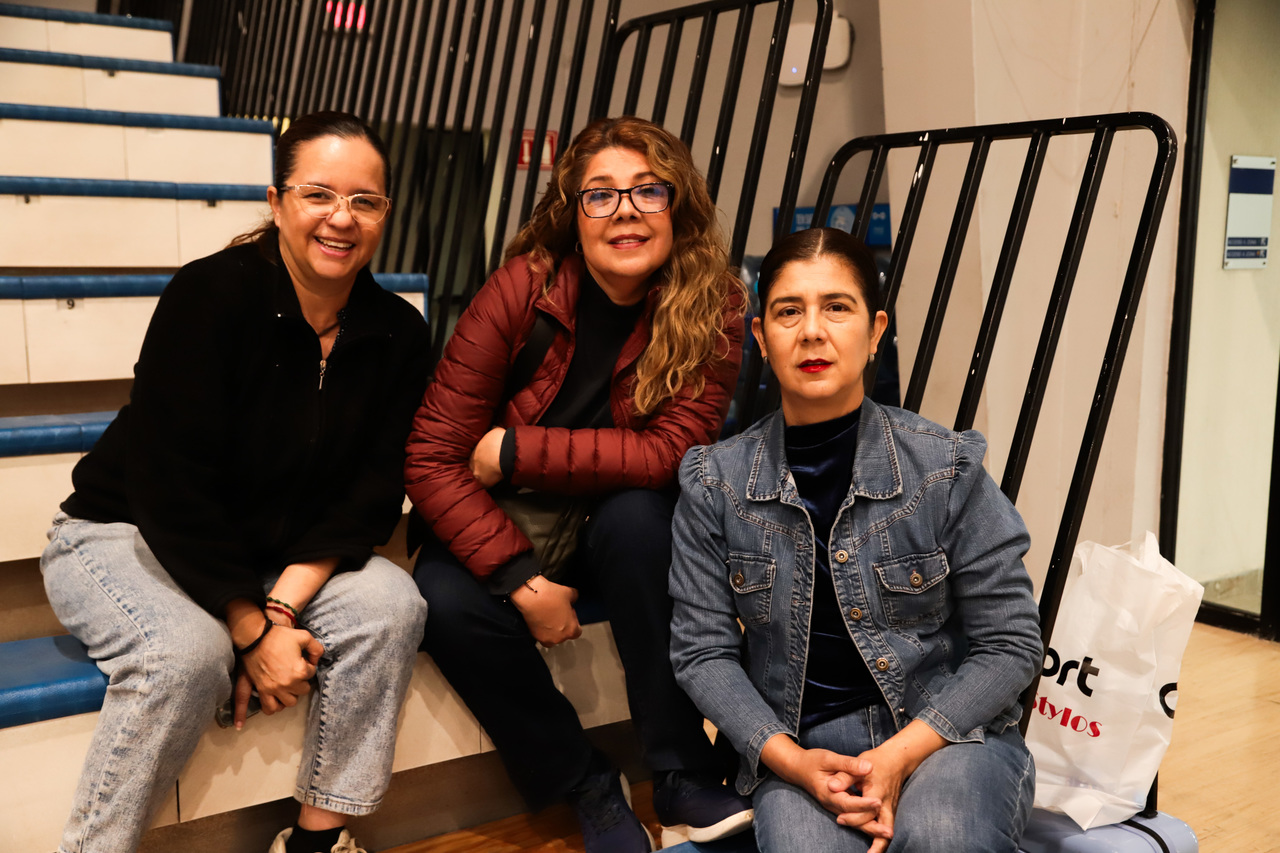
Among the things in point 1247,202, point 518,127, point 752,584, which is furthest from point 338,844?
point 1247,202

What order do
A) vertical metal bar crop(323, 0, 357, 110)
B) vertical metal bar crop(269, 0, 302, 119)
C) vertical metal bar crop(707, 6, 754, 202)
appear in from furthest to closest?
1. vertical metal bar crop(269, 0, 302, 119)
2. vertical metal bar crop(323, 0, 357, 110)
3. vertical metal bar crop(707, 6, 754, 202)

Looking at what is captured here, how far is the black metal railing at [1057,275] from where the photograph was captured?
57.3 inches

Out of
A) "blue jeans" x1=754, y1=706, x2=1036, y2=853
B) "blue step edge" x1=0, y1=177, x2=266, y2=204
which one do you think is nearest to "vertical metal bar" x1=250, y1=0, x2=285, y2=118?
"blue step edge" x1=0, y1=177, x2=266, y2=204

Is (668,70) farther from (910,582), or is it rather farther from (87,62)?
(87,62)

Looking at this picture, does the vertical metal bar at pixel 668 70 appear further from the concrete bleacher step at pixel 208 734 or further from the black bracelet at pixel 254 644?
the black bracelet at pixel 254 644

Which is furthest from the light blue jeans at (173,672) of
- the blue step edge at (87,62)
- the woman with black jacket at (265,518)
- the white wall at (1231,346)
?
the white wall at (1231,346)

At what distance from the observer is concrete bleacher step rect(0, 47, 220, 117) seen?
3.10 meters

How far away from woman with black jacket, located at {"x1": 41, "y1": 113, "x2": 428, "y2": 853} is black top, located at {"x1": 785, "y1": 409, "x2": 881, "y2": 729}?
23.4 inches

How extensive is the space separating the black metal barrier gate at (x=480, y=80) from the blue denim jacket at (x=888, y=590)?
2.14 feet

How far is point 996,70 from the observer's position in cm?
274

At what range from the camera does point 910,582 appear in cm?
131

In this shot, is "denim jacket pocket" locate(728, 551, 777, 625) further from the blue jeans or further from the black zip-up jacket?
the black zip-up jacket

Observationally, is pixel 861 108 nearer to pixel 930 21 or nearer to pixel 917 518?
pixel 930 21

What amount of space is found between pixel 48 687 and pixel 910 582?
115 cm
